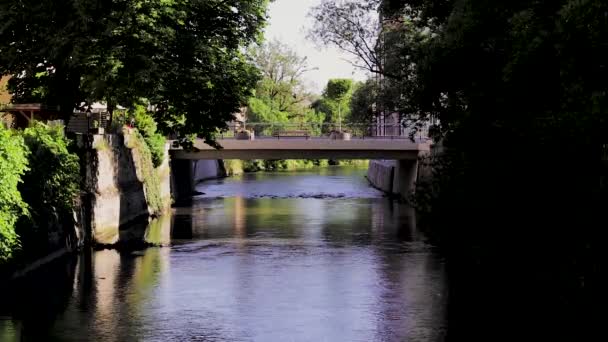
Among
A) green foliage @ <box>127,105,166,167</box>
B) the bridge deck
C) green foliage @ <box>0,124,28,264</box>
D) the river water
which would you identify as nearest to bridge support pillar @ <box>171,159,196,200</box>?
the bridge deck

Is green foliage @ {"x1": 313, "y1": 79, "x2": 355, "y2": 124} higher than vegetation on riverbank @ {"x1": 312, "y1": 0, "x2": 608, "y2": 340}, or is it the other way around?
green foliage @ {"x1": 313, "y1": 79, "x2": 355, "y2": 124}

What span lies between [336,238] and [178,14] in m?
12.9

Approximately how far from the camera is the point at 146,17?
4306cm

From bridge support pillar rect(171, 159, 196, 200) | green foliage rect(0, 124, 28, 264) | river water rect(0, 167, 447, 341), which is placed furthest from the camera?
bridge support pillar rect(171, 159, 196, 200)

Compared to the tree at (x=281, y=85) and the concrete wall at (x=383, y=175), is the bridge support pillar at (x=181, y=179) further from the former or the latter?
the tree at (x=281, y=85)

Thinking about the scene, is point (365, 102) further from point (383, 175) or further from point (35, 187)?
point (383, 175)

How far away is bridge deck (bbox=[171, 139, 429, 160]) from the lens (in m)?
73.3

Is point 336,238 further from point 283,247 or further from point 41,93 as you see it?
point 41,93

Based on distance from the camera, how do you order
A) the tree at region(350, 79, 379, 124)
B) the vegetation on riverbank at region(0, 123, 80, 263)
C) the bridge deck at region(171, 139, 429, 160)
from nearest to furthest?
the vegetation on riverbank at region(0, 123, 80, 263), the tree at region(350, 79, 379, 124), the bridge deck at region(171, 139, 429, 160)

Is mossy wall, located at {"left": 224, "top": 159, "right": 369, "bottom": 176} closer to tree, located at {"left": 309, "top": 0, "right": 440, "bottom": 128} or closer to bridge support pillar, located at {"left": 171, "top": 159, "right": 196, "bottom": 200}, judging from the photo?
bridge support pillar, located at {"left": 171, "top": 159, "right": 196, "bottom": 200}

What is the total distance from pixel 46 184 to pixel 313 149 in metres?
36.9

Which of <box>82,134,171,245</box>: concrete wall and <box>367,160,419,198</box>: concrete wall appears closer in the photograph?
<box>82,134,171,245</box>: concrete wall

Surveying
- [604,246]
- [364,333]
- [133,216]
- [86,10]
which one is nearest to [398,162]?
[133,216]

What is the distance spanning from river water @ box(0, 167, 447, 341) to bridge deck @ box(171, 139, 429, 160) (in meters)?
16.2
